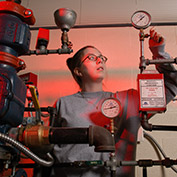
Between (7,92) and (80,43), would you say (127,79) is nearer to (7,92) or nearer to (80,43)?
(80,43)

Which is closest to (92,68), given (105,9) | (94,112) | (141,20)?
(94,112)

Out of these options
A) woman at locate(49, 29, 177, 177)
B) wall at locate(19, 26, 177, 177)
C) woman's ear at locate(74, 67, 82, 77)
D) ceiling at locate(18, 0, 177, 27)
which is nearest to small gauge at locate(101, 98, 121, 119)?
woman at locate(49, 29, 177, 177)

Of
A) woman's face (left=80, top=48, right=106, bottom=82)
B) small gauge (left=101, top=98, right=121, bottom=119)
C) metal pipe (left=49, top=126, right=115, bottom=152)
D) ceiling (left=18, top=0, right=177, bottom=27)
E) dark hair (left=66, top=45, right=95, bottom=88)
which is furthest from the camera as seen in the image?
ceiling (left=18, top=0, right=177, bottom=27)

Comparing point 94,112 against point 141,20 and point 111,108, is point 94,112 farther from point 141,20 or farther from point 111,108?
point 141,20

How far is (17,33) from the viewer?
0.71m

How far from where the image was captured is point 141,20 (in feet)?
3.51

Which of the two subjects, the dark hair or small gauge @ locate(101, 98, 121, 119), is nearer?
small gauge @ locate(101, 98, 121, 119)

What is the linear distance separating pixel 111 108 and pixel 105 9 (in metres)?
1.16

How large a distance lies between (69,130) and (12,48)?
14.3 inches

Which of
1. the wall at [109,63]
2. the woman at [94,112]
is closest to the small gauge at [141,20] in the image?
the woman at [94,112]

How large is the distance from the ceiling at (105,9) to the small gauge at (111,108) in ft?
3.54

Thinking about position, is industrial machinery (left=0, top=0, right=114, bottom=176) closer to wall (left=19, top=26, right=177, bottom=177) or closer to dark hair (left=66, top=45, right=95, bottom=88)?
dark hair (left=66, top=45, right=95, bottom=88)

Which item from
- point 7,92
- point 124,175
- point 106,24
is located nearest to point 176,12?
point 106,24

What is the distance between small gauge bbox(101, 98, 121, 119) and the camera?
98cm
